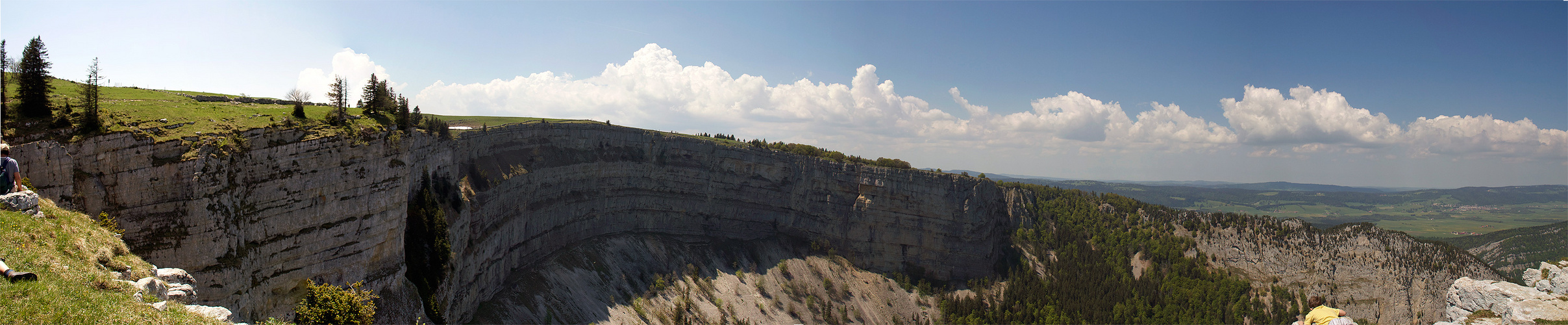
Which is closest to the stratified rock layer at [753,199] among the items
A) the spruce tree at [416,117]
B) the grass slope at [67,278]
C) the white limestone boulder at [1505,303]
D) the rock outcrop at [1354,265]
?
the spruce tree at [416,117]

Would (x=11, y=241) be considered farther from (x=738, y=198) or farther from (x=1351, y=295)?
(x=1351, y=295)

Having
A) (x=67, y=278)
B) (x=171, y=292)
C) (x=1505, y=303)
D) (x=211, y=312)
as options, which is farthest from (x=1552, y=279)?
(x=67, y=278)

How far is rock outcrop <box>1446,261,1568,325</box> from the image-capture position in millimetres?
29531

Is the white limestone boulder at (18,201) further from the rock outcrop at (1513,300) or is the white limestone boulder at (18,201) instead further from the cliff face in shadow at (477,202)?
the rock outcrop at (1513,300)

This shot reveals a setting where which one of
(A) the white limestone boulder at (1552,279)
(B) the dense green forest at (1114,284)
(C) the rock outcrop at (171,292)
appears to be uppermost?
(A) the white limestone boulder at (1552,279)

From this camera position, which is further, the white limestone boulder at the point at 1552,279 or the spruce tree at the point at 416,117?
the spruce tree at the point at 416,117

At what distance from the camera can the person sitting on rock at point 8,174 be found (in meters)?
19.8

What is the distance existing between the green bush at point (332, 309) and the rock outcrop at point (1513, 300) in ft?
202

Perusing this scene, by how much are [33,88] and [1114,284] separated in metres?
142

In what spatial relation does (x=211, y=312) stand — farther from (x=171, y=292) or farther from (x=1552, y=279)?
(x=1552, y=279)

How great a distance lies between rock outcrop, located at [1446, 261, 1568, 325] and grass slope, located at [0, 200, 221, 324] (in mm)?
57374

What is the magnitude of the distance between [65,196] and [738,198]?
290 ft

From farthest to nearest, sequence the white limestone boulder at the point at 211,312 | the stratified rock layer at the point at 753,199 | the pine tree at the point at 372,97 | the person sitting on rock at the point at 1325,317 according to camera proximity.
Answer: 1. the stratified rock layer at the point at 753,199
2. the pine tree at the point at 372,97
3. the white limestone boulder at the point at 211,312
4. the person sitting on rock at the point at 1325,317

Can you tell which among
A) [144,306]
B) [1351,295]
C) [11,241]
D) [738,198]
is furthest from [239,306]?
[1351,295]
